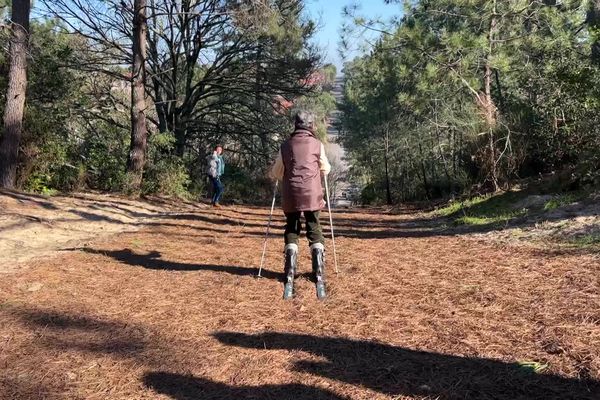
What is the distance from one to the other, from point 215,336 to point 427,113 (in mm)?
18589

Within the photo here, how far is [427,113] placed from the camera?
20.9 metres

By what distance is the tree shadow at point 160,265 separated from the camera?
593cm

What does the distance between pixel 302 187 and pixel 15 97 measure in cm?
890

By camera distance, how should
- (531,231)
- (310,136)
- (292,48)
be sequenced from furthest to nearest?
(292,48), (531,231), (310,136)

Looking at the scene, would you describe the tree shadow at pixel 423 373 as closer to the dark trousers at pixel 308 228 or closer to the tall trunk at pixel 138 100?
the dark trousers at pixel 308 228

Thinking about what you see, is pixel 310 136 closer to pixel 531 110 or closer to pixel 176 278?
pixel 176 278

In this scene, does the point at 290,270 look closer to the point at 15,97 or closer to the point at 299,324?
the point at 299,324

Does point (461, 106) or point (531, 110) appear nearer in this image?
point (531, 110)

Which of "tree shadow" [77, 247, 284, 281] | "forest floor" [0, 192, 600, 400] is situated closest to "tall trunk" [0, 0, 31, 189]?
A: "forest floor" [0, 192, 600, 400]

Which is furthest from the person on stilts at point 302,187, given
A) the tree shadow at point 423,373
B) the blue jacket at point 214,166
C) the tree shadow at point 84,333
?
the blue jacket at point 214,166

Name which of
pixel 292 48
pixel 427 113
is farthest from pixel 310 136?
pixel 427 113

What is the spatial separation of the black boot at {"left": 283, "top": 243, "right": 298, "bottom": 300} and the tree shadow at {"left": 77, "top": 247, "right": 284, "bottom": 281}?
56 cm

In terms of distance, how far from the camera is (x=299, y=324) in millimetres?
4047

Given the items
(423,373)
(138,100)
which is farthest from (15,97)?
(423,373)
